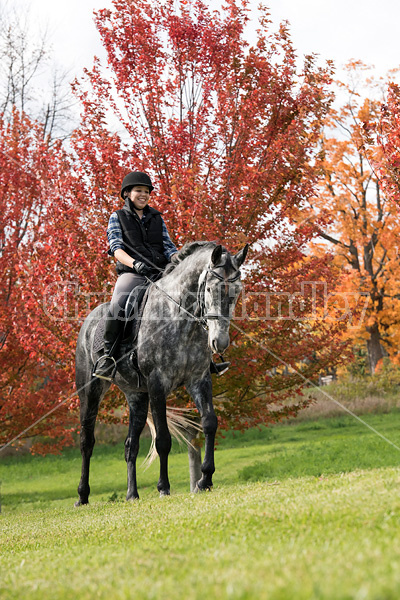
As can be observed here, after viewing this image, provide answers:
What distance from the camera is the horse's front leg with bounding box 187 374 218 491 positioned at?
6.88m

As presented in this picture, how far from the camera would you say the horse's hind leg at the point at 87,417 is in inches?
364

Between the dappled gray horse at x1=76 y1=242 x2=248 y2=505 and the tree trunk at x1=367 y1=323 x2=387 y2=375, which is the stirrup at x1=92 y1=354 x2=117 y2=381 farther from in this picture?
the tree trunk at x1=367 y1=323 x2=387 y2=375

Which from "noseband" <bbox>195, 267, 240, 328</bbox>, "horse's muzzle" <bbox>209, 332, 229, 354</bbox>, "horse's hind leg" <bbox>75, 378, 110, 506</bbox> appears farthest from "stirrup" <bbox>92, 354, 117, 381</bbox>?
"horse's muzzle" <bbox>209, 332, 229, 354</bbox>

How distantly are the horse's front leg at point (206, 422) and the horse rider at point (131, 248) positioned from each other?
4.58 ft

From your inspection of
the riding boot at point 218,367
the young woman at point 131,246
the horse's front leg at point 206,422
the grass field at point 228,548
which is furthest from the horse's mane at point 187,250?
the grass field at point 228,548

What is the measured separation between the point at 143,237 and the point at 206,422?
2.67 metres

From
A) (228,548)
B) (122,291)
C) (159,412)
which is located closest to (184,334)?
(159,412)

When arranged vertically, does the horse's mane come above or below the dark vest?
below

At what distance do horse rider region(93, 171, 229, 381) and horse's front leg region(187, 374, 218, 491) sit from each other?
1.40m

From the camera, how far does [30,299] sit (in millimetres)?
10812

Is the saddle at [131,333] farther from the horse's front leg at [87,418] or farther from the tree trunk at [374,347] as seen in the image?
the tree trunk at [374,347]

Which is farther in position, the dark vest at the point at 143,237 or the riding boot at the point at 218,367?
the dark vest at the point at 143,237

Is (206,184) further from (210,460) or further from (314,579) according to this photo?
(314,579)

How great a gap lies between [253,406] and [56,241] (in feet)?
14.7
